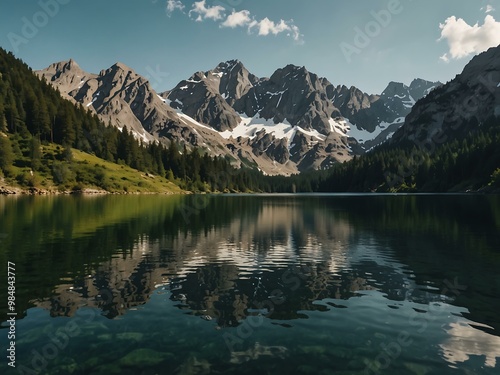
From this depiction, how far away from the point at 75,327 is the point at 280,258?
2187 cm

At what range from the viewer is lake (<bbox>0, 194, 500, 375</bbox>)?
603 inches

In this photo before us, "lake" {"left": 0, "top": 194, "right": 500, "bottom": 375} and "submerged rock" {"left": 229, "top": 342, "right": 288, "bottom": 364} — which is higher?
"lake" {"left": 0, "top": 194, "right": 500, "bottom": 375}

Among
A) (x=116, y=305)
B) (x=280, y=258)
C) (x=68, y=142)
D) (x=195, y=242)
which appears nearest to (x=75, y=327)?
(x=116, y=305)

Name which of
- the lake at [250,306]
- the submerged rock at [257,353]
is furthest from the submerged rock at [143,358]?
the submerged rock at [257,353]

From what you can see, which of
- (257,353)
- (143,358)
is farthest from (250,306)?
(143,358)

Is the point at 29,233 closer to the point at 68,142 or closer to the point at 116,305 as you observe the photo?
the point at 116,305

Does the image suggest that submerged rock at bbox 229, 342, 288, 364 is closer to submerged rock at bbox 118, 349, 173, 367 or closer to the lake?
the lake

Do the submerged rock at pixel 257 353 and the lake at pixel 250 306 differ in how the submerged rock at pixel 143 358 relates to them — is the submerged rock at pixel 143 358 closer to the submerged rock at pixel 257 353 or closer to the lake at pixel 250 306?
the lake at pixel 250 306

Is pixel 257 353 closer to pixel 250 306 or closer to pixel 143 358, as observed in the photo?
pixel 143 358

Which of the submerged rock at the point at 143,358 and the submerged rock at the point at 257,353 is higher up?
Result: the submerged rock at the point at 143,358

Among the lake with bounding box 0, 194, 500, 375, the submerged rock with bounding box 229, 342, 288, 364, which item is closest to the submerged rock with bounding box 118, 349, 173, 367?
the lake with bounding box 0, 194, 500, 375

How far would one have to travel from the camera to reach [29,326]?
1830 cm

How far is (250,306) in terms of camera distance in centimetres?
2231

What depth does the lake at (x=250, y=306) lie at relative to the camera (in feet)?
50.2
